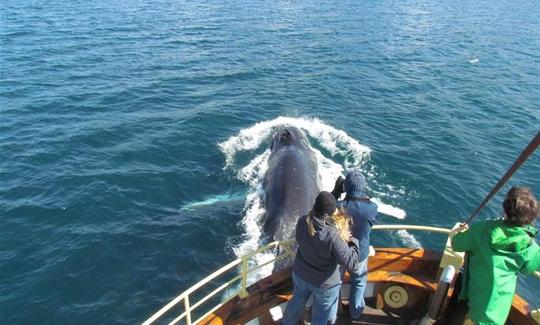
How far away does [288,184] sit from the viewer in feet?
68.2

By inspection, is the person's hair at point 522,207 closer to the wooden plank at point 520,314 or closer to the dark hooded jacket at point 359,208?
the dark hooded jacket at point 359,208

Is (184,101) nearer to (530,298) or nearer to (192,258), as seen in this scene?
(192,258)

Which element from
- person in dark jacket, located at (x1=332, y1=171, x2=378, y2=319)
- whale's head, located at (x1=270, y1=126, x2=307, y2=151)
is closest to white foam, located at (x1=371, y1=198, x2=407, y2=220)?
whale's head, located at (x1=270, y1=126, x2=307, y2=151)

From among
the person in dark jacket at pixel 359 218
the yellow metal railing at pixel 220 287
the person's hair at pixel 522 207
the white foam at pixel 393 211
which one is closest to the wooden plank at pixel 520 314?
the person in dark jacket at pixel 359 218

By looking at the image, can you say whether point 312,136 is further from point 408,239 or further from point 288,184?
point 408,239

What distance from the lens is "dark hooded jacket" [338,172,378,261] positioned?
8.80m

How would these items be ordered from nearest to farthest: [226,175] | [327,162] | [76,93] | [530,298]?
[530,298] < [226,175] < [327,162] < [76,93]

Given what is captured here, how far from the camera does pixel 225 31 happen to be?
173 ft

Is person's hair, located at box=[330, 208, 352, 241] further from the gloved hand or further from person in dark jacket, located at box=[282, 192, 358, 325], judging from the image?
the gloved hand

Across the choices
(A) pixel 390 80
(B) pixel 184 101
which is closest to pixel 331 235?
(B) pixel 184 101

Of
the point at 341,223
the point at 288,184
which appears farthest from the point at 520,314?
the point at 288,184

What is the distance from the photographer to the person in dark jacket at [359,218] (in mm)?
8812

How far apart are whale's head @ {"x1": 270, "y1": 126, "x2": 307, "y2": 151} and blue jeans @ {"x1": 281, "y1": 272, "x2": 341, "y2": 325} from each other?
17049 millimetres

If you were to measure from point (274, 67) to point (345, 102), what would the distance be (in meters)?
9.91
